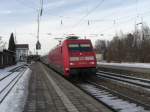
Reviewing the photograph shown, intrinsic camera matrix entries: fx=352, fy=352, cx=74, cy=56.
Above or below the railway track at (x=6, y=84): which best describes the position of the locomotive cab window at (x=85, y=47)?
above

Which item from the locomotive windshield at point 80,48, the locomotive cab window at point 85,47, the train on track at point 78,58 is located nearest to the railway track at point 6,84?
the train on track at point 78,58

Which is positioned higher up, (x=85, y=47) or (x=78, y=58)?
(x=85, y=47)

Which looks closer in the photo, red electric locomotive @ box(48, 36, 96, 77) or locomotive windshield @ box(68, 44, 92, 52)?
red electric locomotive @ box(48, 36, 96, 77)

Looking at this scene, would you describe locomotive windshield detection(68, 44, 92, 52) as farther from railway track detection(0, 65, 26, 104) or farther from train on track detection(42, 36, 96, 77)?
railway track detection(0, 65, 26, 104)

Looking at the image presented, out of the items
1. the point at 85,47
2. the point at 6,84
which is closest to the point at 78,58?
the point at 85,47

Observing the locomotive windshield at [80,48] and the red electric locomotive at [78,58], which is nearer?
the red electric locomotive at [78,58]

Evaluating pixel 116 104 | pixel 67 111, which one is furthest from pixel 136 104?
pixel 67 111

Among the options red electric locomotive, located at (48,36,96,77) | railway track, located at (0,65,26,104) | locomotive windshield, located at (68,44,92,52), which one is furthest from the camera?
locomotive windshield, located at (68,44,92,52)

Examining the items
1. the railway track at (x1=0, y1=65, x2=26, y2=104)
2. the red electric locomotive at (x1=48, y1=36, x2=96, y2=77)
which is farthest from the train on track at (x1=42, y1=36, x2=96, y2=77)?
the railway track at (x1=0, y1=65, x2=26, y2=104)

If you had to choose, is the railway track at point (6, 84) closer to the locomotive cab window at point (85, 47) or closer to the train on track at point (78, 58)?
the train on track at point (78, 58)

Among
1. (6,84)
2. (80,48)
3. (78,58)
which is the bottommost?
(6,84)

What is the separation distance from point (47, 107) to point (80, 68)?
41.1 feet

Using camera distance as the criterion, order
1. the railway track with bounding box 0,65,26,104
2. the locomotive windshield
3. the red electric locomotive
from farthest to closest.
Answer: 1. the locomotive windshield
2. the red electric locomotive
3. the railway track with bounding box 0,65,26,104

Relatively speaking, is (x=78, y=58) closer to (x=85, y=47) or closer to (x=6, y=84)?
(x=85, y=47)
